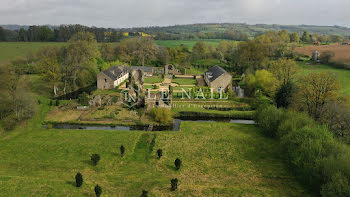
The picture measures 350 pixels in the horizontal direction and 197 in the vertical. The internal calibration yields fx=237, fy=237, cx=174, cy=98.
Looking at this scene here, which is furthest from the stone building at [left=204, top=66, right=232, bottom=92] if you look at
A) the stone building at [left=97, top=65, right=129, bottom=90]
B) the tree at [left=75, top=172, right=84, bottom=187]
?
the tree at [left=75, top=172, right=84, bottom=187]

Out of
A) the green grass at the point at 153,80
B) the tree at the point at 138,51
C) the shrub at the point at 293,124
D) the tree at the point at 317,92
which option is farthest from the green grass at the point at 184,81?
the shrub at the point at 293,124

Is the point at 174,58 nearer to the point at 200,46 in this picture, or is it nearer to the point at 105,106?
the point at 200,46

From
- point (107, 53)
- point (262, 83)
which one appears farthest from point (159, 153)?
point (107, 53)

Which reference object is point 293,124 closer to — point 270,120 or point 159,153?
point 270,120

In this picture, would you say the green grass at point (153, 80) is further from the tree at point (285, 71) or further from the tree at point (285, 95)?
the tree at point (285, 95)

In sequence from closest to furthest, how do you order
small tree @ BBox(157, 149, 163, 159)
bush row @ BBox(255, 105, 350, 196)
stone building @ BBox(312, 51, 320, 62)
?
1. bush row @ BBox(255, 105, 350, 196)
2. small tree @ BBox(157, 149, 163, 159)
3. stone building @ BBox(312, 51, 320, 62)

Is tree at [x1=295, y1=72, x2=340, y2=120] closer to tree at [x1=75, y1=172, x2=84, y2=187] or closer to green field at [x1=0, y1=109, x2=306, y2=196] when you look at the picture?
green field at [x1=0, y1=109, x2=306, y2=196]

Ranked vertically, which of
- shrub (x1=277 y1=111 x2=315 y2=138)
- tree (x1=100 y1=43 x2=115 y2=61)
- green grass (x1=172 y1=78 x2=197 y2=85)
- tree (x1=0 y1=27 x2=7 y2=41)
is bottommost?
shrub (x1=277 y1=111 x2=315 y2=138)
